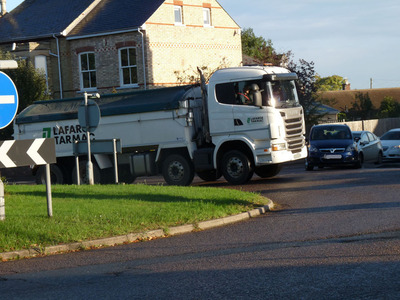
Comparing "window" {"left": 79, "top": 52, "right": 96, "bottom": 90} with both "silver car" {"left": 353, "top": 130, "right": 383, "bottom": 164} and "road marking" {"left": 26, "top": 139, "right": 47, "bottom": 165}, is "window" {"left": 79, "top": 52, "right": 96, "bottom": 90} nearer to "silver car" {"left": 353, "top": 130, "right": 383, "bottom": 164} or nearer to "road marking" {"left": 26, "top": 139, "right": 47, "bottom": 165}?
"silver car" {"left": 353, "top": 130, "right": 383, "bottom": 164}

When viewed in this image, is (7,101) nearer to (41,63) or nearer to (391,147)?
(391,147)

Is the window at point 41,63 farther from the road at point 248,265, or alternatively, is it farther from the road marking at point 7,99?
the road marking at point 7,99

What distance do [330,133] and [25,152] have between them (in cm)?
1716

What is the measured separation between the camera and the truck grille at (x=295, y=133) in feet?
66.8

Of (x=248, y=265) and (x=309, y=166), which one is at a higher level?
(x=248, y=265)

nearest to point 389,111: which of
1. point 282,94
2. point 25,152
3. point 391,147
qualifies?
point 391,147

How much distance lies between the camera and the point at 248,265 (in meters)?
8.62

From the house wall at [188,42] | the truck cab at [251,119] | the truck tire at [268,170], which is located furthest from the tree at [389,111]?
the truck cab at [251,119]

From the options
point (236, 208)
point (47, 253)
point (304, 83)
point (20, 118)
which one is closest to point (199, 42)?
point (304, 83)

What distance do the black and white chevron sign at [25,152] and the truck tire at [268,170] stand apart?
1073cm

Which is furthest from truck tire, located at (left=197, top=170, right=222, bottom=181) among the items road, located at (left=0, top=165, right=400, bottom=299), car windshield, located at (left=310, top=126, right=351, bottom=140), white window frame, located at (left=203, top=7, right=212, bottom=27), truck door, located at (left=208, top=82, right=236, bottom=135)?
white window frame, located at (left=203, top=7, right=212, bottom=27)

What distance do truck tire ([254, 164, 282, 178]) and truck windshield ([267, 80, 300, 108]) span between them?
2.39 meters

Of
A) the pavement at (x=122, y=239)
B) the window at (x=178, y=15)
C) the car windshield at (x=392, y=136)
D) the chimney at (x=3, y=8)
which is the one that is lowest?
the pavement at (x=122, y=239)

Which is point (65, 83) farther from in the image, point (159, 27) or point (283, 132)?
point (283, 132)
